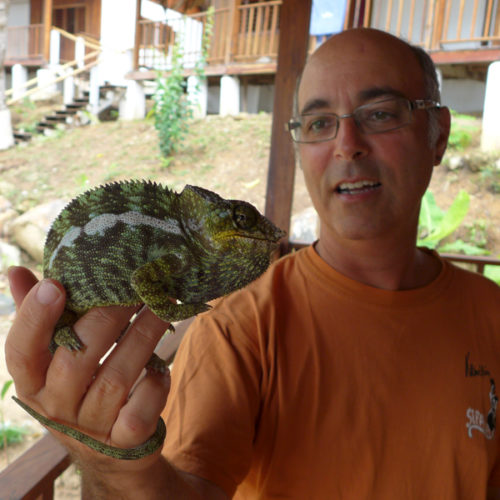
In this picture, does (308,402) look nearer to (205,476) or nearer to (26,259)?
(205,476)

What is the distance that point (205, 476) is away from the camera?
3.40ft

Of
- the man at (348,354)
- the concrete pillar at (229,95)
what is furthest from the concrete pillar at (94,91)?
the man at (348,354)

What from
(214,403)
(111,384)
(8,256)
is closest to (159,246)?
(111,384)

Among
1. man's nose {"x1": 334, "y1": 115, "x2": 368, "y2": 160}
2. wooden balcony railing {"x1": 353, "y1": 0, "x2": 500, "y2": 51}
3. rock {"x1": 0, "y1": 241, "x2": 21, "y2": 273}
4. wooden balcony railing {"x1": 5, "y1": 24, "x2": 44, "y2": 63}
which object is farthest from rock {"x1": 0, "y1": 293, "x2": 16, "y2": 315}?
wooden balcony railing {"x1": 5, "y1": 24, "x2": 44, "y2": 63}

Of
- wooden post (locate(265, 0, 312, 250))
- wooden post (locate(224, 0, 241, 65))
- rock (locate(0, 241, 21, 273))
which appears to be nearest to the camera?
wooden post (locate(265, 0, 312, 250))

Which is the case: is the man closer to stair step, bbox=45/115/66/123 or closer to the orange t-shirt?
the orange t-shirt

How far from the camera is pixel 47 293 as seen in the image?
599mm

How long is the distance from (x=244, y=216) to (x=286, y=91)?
2033 mm

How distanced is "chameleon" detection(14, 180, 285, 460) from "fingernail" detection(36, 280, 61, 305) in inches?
0.6

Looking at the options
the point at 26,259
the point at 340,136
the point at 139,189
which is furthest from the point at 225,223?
the point at 26,259

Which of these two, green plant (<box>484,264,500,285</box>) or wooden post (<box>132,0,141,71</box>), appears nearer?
green plant (<box>484,264,500,285</box>)

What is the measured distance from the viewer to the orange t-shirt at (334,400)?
1.12m

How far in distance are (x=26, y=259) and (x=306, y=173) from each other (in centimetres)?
515

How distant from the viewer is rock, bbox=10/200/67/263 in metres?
5.79
